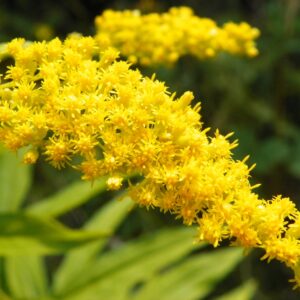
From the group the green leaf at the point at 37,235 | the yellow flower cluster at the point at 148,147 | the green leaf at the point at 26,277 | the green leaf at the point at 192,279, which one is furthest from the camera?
the green leaf at the point at 192,279

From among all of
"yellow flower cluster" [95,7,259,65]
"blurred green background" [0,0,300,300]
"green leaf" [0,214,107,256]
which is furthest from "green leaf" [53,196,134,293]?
"blurred green background" [0,0,300,300]

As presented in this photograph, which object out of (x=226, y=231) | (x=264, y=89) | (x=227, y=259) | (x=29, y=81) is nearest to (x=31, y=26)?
(x=264, y=89)

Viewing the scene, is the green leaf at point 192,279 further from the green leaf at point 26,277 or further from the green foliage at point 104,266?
the green leaf at point 26,277

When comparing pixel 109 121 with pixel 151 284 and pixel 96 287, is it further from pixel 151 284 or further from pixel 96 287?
pixel 151 284

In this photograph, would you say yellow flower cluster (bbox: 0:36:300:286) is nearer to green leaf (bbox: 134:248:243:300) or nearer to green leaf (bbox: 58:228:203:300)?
green leaf (bbox: 58:228:203:300)

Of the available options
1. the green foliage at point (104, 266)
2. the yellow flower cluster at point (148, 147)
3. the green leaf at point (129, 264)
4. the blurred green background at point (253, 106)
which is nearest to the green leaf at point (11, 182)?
the green foliage at point (104, 266)

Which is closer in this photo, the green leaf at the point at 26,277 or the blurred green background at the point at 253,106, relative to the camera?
the green leaf at the point at 26,277
